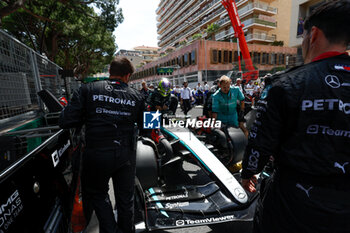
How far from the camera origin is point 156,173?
256 centimetres

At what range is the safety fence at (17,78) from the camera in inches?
89.2

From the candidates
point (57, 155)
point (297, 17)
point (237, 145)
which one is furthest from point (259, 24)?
point (57, 155)

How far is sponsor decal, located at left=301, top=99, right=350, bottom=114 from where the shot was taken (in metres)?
0.88

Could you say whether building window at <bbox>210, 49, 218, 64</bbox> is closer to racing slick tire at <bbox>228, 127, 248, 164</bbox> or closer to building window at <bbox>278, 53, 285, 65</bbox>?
building window at <bbox>278, 53, 285, 65</bbox>

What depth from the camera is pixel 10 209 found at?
104cm

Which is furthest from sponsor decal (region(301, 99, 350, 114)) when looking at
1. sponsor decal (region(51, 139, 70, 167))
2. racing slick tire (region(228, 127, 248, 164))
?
racing slick tire (region(228, 127, 248, 164))

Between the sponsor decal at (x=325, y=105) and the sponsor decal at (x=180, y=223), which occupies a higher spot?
the sponsor decal at (x=325, y=105)

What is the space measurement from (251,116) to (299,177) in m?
3.27

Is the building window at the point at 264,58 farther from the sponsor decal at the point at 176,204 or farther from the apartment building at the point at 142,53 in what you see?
the apartment building at the point at 142,53

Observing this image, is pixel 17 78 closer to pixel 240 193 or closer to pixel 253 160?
pixel 253 160

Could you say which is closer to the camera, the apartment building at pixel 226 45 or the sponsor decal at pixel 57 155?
the sponsor decal at pixel 57 155

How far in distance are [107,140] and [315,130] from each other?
5.24 ft

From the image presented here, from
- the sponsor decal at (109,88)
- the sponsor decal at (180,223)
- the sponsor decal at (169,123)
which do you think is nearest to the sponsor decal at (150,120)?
the sponsor decal at (169,123)

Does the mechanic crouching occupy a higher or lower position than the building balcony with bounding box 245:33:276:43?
lower
